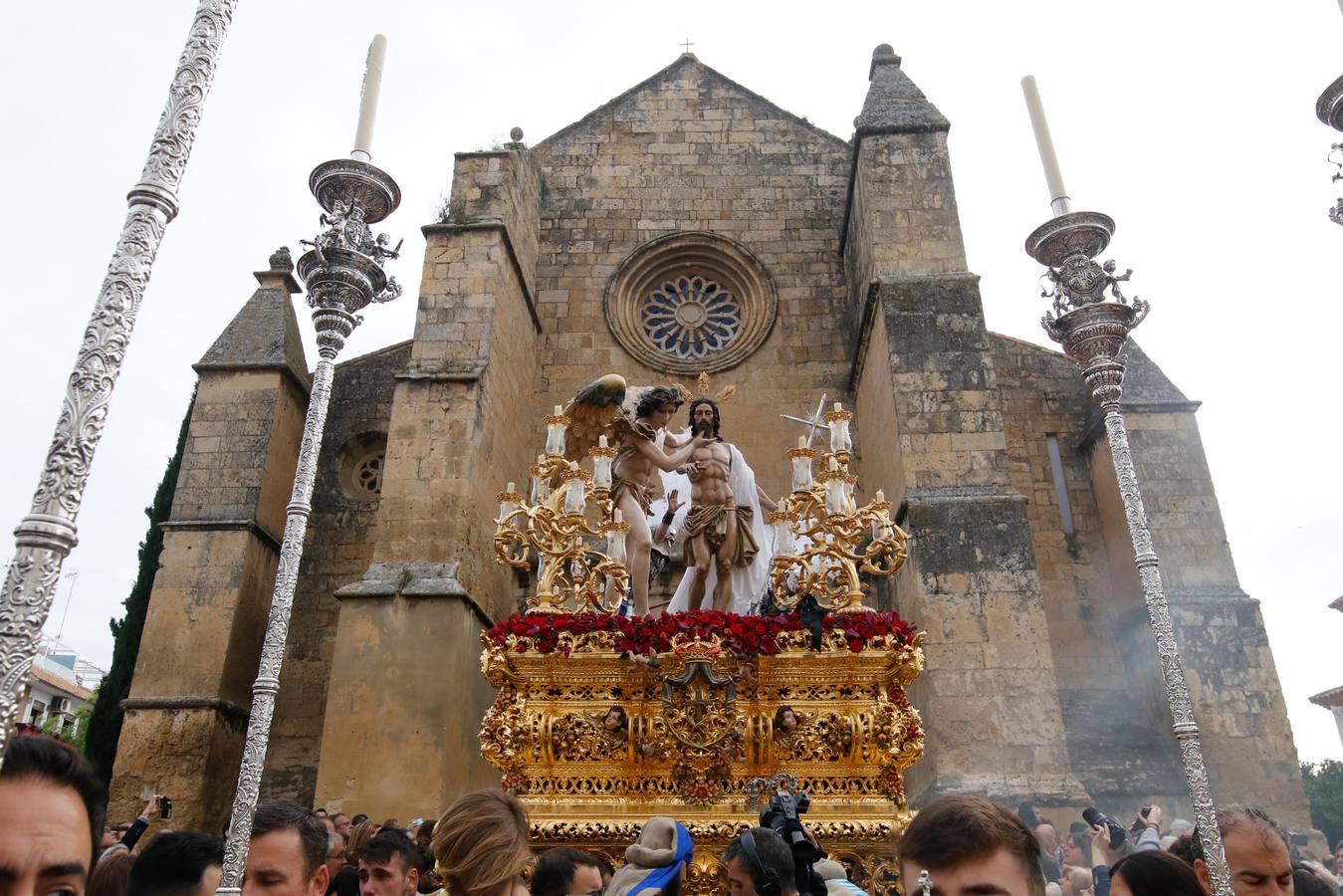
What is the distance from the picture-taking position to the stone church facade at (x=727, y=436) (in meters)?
9.18

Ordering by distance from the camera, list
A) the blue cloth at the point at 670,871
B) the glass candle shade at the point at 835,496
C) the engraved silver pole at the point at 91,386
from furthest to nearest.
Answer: the glass candle shade at the point at 835,496 → the blue cloth at the point at 670,871 → the engraved silver pole at the point at 91,386

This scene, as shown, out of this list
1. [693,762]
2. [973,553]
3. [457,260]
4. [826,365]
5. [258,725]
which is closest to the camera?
[258,725]

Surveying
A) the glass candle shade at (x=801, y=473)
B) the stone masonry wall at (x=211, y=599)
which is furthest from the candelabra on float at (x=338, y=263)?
the stone masonry wall at (x=211, y=599)

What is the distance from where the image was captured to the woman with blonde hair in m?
2.43

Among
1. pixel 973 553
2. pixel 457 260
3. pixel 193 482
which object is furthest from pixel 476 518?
pixel 973 553

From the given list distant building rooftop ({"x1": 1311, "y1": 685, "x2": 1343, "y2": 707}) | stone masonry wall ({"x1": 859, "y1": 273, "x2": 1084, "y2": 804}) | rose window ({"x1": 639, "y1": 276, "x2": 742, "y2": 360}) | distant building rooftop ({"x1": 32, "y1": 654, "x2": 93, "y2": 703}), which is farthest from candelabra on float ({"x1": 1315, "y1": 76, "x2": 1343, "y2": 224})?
distant building rooftop ({"x1": 1311, "y1": 685, "x2": 1343, "y2": 707})

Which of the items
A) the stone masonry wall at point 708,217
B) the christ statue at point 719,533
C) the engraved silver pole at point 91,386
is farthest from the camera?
the stone masonry wall at point 708,217

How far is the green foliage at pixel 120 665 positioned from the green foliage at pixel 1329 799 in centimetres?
4047

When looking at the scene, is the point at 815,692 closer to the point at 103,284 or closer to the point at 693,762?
the point at 693,762

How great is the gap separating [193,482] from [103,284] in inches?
433

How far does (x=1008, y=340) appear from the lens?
13234 millimetres

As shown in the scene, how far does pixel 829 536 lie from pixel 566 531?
1.80 meters

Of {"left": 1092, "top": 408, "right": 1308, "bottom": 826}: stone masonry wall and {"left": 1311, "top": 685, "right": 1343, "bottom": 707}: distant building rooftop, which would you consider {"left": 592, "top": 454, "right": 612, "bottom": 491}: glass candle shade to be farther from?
{"left": 1311, "top": 685, "right": 1343, "bottom": 707}: distant building rooftop

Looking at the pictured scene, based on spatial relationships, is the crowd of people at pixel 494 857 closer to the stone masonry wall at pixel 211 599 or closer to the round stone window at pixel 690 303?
the stone masonry wall at pixel 211 599
